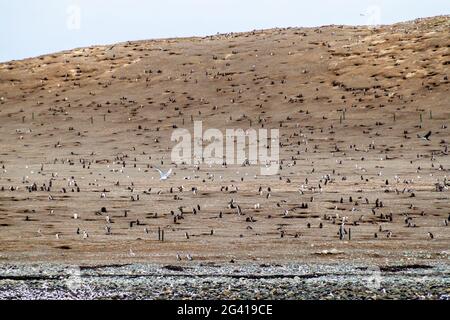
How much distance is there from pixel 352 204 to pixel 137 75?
1421 inches

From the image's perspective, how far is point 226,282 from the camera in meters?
13.9

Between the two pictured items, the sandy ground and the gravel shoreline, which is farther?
the sandy ground

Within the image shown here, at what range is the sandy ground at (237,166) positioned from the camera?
61.9 ft

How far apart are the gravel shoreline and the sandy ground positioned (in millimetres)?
971

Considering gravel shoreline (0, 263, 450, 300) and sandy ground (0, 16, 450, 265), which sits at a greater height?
sandy ground (0, 16, 450, 265)

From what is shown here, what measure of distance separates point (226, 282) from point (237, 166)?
19195 millimetres

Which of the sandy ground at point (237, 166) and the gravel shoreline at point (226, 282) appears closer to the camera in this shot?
the gravel shoreline at point (226, 282)

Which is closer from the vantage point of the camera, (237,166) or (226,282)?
(226,282)

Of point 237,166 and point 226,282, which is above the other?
point 237,166

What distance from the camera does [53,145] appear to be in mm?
40969

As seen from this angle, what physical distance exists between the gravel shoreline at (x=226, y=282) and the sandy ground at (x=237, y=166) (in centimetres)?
97

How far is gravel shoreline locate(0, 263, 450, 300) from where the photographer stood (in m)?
12.7

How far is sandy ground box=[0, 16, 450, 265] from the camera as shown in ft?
61.9
